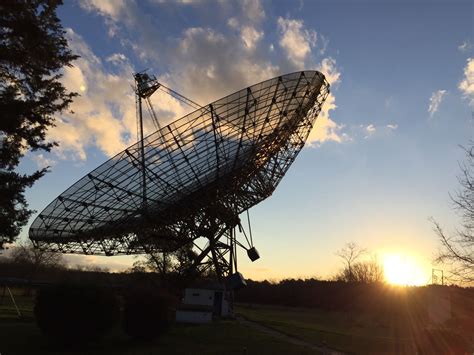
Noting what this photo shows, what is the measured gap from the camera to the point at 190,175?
2884 centimetres

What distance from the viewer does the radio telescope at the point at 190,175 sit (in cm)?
2539

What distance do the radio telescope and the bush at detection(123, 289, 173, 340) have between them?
4.67 metres

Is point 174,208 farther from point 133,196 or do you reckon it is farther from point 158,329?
point 158,329

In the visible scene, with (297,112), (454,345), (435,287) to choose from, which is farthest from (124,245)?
(435,287)

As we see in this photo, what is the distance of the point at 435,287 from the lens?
55.9 meters

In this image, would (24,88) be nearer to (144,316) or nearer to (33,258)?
(144,316)

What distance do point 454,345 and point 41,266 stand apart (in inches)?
4082

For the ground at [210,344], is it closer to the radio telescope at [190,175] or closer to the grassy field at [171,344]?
the grassy field at [171,344]

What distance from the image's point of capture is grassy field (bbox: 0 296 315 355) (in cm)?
2308

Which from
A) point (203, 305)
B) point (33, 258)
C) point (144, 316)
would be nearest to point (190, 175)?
point (144, 316)

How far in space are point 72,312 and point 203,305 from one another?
53.7 feet

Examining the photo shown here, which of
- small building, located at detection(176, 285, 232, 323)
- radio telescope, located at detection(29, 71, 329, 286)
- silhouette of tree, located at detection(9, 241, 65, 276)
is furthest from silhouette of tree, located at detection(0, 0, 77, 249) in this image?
silhouette of tree, located at detection(9, 241, 65, 276)

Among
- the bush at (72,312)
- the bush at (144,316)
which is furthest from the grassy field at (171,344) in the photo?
the bush at (72,312)

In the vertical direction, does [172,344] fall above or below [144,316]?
below
